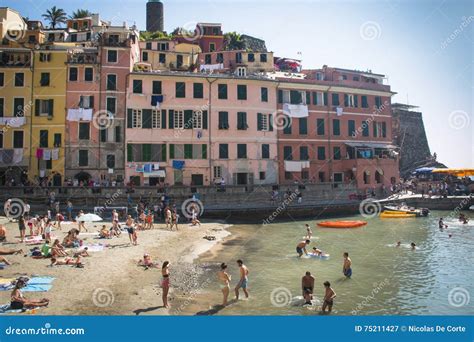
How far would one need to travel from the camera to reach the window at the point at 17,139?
1591 inches

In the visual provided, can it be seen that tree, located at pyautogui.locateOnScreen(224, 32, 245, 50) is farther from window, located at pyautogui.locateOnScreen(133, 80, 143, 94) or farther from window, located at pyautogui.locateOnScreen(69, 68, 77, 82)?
window, located at pyautogui.locateOnScreen(69, 68, 77, 82)

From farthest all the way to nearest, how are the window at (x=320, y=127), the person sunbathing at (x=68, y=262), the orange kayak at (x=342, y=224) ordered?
the window at (x=320, y=127), the orange kayak at (x=342, y=224), the person sunbathing at (x=68, y=262)

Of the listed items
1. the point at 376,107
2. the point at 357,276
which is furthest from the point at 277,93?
the point at 357,276

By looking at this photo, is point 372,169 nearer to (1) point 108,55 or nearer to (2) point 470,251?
(2) point 470,251

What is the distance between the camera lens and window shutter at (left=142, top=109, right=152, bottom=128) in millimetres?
40906

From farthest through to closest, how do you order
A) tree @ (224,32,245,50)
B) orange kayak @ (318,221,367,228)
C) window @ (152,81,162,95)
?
tree @ (224,32,245,50) < window @ (152,81,162,95) < orange kayak @ (318,221,367,228)

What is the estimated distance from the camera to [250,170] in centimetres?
4359

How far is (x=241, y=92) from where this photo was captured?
44.3 m

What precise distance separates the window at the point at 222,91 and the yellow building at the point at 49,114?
56.2 ft

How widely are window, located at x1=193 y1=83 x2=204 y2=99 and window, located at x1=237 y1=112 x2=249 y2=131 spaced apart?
4851mm

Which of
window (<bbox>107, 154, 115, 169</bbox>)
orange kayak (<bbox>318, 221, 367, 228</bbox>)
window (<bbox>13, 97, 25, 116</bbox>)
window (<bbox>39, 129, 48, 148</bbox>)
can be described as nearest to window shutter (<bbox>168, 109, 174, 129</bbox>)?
window (<bbox>107, 154, 115, 169</bbox>)

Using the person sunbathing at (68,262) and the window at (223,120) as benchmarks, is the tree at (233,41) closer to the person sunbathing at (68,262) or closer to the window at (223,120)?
the window at (223,120)

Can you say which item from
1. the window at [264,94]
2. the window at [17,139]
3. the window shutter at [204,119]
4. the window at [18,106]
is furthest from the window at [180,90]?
the window at [17,139]

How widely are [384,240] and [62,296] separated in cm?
2263
